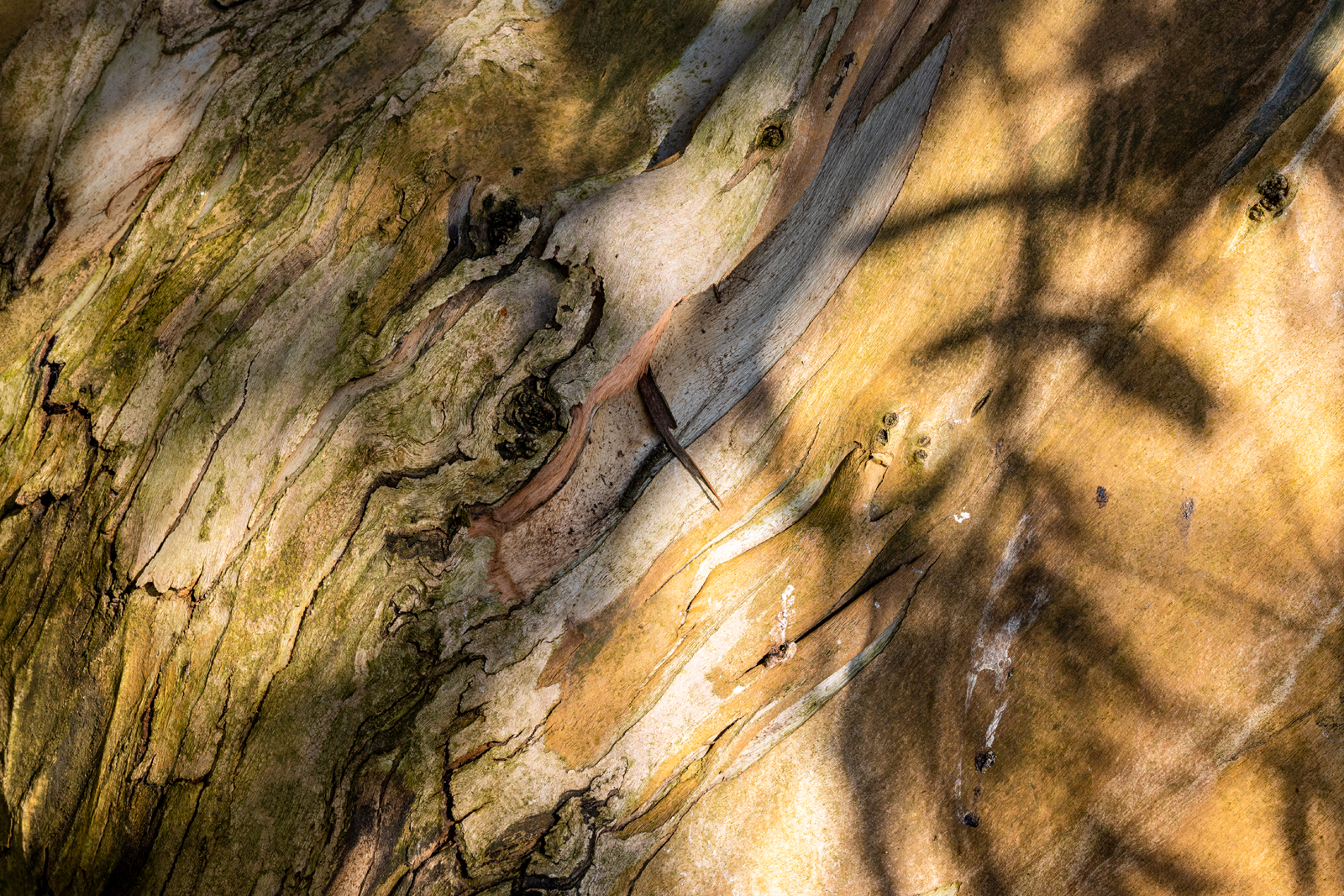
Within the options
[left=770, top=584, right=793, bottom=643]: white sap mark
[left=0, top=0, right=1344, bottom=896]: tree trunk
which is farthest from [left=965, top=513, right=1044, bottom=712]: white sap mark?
[left=770, top=584, right=793, bottom=643]: white sap mark

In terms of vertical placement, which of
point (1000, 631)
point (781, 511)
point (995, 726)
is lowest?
point (995, 726)

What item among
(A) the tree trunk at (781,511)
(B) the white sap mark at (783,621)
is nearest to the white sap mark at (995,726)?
(A) the tree trunk at (781,511)

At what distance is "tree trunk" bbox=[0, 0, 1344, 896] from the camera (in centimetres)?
124

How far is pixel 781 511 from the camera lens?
135cm

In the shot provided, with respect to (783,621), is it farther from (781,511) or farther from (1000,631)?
(1000,631)

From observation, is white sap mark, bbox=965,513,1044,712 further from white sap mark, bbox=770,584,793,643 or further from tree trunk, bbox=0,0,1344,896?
white sap mark, bbox=770,584,793,643

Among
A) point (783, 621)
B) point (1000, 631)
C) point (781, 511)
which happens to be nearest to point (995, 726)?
point (1000, 631)

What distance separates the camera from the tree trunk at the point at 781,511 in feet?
4.05

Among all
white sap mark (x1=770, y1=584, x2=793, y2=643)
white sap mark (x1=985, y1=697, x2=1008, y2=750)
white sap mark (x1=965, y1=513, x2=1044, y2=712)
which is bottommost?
white sap mark (x1=985, y1=697, x2=1008, y2=750)

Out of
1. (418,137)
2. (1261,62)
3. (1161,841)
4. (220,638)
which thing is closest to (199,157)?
(418,137)

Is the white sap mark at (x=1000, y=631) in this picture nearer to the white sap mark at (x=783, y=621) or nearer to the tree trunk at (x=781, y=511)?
the tree trunk at (x=781, y=511)

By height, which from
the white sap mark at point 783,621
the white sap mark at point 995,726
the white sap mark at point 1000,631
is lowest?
the white sap mark at point 995,726

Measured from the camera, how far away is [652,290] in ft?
4.50

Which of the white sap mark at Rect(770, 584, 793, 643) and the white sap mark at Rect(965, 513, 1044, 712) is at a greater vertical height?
the white sap mark at Rect(770, 584, 793, 643)
